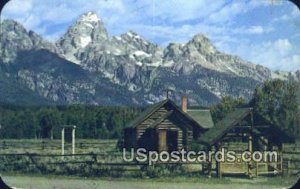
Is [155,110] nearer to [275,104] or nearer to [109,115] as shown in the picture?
[109,115]

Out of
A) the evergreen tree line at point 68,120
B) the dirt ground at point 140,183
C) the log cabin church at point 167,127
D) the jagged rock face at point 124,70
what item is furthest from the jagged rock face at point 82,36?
the dirt ground at point 140,183

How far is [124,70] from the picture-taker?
4.62 m

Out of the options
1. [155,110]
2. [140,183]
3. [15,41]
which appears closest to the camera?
[15,41]

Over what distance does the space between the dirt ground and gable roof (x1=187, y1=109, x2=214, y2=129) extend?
507mm

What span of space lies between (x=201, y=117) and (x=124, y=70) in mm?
838

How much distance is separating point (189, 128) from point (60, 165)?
1218 mm

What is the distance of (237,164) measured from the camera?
4.44m

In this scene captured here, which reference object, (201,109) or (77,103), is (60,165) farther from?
(201,109)

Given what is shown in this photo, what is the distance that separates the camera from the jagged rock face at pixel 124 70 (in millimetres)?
4484

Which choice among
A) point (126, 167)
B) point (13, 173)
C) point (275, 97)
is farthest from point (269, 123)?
point (13, 173)

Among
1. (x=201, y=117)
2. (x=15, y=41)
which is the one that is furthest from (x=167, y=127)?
(x=15, y=41)

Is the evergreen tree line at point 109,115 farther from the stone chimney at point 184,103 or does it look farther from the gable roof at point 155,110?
the stone chimney at point 184,103

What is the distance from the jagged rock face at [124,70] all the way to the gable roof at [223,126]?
0.18m

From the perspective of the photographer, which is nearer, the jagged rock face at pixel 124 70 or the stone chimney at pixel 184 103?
the jagged rock face at pixel 124 70
